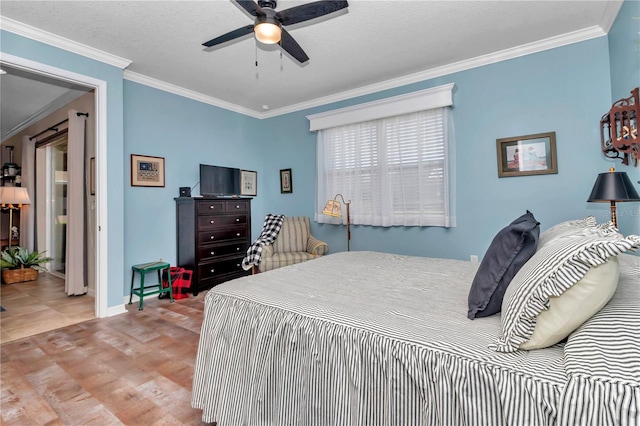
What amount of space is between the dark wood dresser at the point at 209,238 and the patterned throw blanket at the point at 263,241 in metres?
0.45

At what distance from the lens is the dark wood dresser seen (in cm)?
393

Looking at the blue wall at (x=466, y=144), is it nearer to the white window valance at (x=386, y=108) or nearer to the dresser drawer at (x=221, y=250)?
the white window valance at (x=386, y=108)

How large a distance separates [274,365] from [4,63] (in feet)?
11.0

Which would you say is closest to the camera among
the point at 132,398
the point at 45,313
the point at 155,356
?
the point at 132,398

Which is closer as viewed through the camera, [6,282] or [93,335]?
[93,335]

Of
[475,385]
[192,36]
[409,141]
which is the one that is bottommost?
[475,385]

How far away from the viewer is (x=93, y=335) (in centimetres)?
270

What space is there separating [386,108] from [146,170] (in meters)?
3.11

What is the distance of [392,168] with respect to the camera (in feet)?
13.1

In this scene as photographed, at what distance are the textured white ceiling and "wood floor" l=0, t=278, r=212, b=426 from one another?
270 centimetres

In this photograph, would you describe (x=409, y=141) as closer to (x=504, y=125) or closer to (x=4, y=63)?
(x=504, y=125)

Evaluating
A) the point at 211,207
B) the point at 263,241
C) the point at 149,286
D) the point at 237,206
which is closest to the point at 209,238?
the point at 211,207

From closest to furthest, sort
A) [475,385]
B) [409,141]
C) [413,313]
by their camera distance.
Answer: [475,385] < [413,313] < [409,141]

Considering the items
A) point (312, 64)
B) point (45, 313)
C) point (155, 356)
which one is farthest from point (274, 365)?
point (45, 313)
